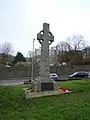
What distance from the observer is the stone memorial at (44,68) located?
17578 mm

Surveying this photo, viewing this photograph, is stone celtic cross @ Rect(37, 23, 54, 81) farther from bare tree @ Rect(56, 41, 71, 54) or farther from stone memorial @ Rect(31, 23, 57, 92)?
bare tree @ Rect(56, 41, 71, 54)

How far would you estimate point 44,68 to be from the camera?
18.1m

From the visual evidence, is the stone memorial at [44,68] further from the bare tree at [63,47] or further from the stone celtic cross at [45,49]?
the bare tree at [63,47]

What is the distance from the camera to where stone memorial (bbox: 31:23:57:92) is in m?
17.6

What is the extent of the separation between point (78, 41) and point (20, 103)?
67.4 metres

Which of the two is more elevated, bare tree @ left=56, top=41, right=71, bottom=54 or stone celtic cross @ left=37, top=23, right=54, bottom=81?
bare tree @ left=56, top=41, right=71, bottom=54

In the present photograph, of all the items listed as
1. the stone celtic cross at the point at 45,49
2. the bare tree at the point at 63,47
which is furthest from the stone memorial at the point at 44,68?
the bare tree at the point at 63,47

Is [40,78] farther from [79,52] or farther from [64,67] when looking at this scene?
[79,52]

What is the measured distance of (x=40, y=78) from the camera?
17.9m

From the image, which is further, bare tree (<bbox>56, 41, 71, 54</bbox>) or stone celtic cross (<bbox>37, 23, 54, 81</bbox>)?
bare tree (<bbox>56, 41, 71, 54</bbox>)

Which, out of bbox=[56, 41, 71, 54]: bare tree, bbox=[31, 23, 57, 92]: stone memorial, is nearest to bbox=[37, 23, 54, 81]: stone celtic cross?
bbox=[31, 23, 57, 92]: stone memorial

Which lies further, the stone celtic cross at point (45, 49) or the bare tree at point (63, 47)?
the bare tree at point (63, 47)

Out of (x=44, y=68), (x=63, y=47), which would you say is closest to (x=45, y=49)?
(x=44, y=68)

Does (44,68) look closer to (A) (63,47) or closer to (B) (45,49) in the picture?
(B) (45,49)
